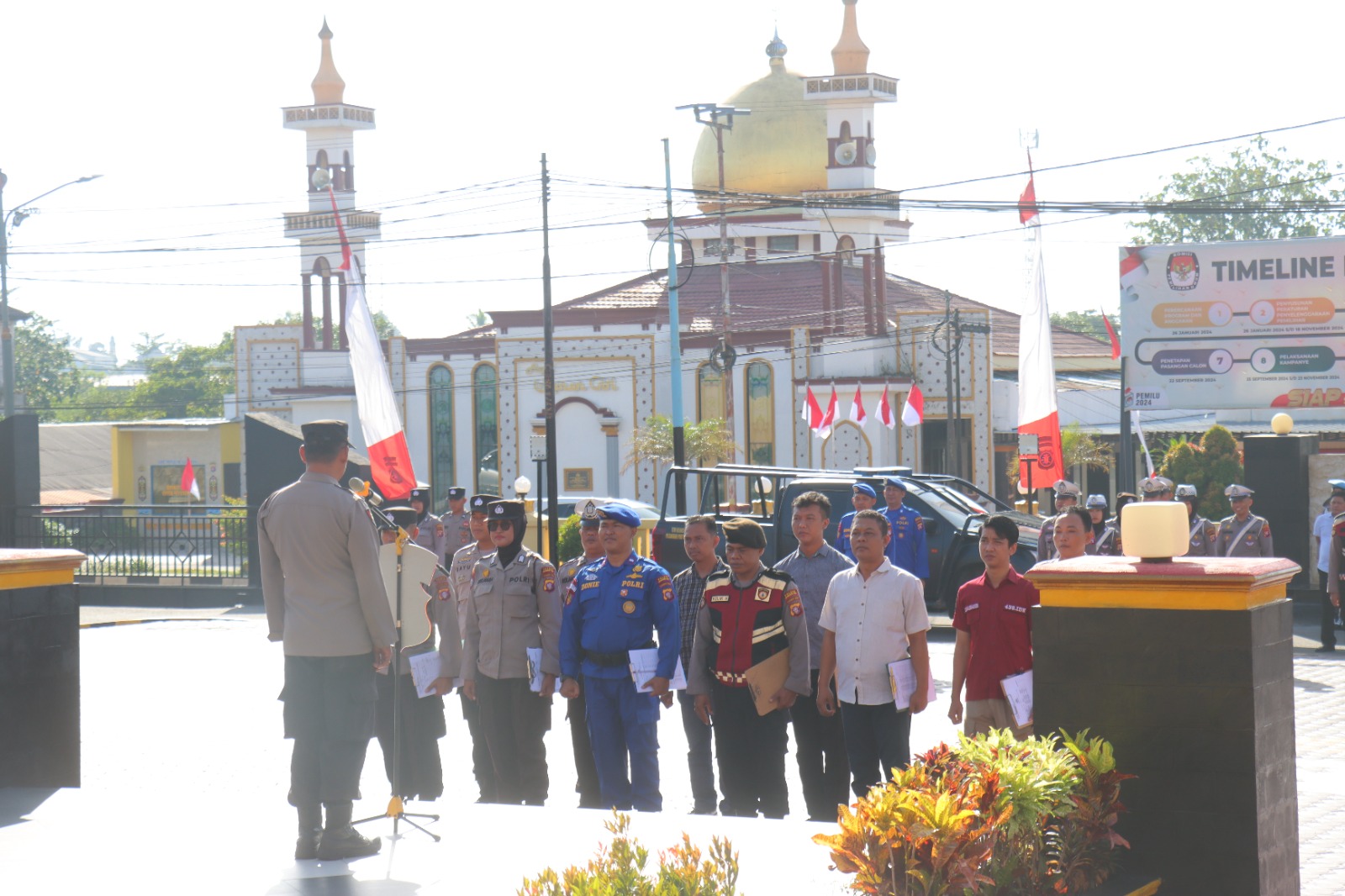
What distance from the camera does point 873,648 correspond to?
7.42 meters

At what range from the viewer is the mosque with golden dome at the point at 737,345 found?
135ft

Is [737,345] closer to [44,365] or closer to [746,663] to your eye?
[746,663]

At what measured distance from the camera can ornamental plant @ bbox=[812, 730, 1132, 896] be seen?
430cm

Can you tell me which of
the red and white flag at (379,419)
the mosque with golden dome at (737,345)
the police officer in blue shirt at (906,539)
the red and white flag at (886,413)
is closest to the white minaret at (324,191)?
the mosque with golden dome at (737,345)

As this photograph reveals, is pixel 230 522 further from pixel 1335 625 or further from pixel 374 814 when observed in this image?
pixel 374 814

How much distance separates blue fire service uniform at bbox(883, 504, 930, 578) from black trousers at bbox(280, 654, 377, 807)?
8.63 metres

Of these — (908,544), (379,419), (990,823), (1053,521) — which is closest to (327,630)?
(990,823)

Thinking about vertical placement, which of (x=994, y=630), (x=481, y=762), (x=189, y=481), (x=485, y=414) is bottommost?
(x=481, y=762)

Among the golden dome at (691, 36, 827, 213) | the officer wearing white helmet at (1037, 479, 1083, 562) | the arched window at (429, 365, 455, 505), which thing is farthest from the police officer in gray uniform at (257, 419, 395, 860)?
the golden dome at (691, 36, 827, 213)

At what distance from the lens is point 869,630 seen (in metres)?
7.44

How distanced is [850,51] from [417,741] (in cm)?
4026

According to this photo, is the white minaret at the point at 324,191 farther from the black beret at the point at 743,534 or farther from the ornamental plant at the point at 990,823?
the ornamental plant at the point at 990,823

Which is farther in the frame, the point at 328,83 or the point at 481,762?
the point at 328,83

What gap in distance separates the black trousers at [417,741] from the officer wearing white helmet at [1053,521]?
5350 mm
